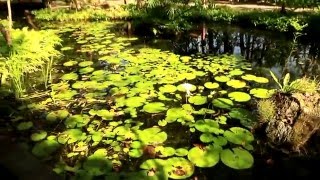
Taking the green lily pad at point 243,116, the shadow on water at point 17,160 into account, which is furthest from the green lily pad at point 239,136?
the shadow on water at point 17,160

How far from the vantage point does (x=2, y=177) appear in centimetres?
380

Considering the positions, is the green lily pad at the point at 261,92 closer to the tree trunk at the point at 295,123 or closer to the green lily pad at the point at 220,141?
the tree trunk at the point at 295,123

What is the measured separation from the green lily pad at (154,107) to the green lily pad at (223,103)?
0.97 m

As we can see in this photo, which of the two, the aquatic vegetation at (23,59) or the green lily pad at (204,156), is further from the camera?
the aquatic vegetation at (23,59)

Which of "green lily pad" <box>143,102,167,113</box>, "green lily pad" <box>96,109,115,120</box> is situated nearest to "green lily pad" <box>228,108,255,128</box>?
"green lily pad" <box>143,102,167,113</box>

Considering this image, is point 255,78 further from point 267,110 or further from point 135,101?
point 135,101

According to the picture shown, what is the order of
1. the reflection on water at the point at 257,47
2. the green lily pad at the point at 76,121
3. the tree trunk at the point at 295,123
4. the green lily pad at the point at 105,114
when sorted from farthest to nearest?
the reflection on water at the point at 257,47 → the green lily pad at the point at 105,114 → the green lily pad at the point at 76,121 → the tree trunk at the point at 295,123

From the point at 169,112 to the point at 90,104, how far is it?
159cm

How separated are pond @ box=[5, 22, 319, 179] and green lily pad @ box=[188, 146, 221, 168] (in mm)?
14

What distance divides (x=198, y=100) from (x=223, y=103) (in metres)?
0.47

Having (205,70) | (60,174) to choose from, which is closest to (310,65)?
(205,70)

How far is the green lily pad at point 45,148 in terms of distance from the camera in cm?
445

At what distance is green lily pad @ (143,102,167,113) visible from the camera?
5.54 metres

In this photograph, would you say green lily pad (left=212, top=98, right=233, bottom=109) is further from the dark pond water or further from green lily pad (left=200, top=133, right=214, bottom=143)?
the dark pond water
